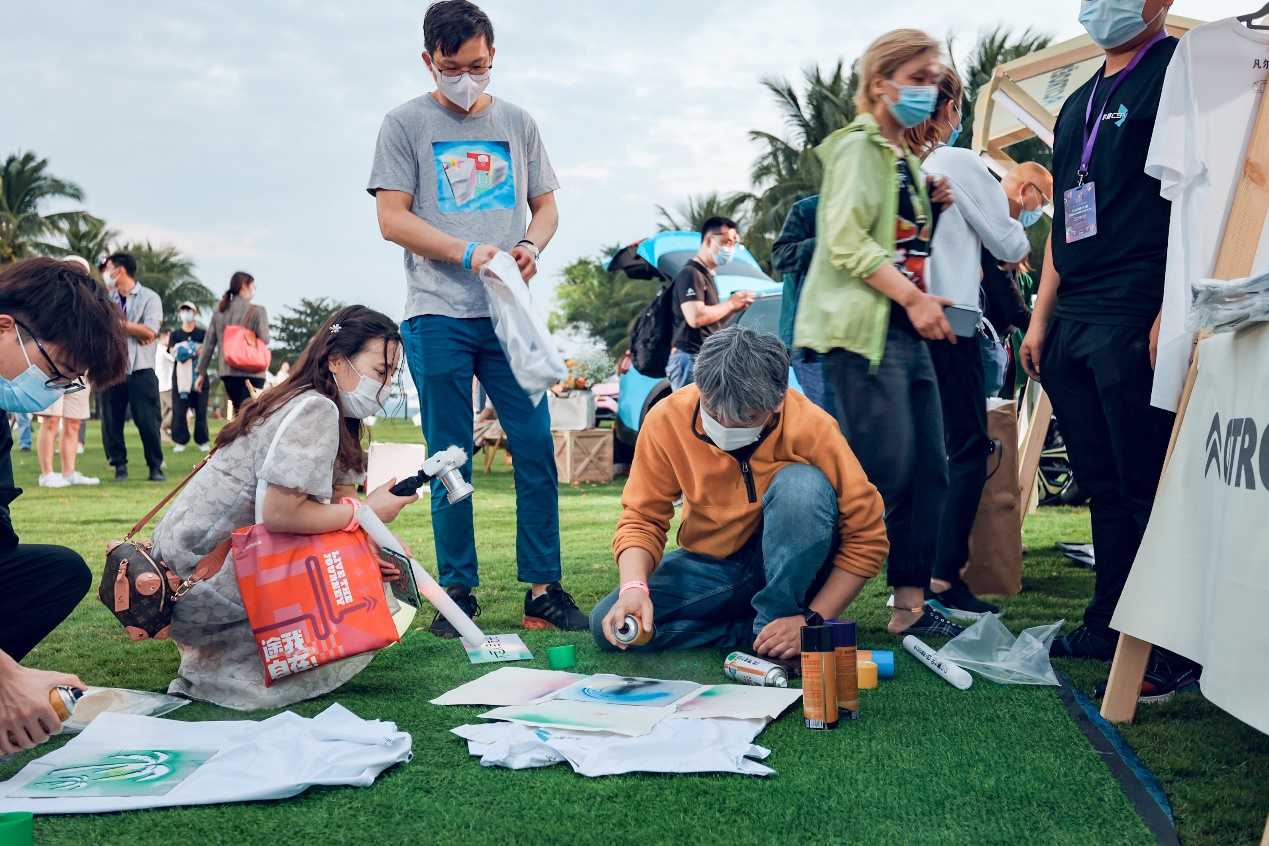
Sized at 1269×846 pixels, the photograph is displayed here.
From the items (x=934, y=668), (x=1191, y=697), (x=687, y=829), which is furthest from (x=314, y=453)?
(x=1191, y=697)

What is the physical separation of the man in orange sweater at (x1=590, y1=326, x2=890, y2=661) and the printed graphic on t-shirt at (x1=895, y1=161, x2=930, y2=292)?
2.01 feet

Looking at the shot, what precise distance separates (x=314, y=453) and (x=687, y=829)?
1473 millimetres

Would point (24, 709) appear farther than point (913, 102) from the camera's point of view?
No

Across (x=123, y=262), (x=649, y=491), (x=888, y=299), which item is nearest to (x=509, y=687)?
(x=649, y=491)

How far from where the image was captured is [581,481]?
1024 cm

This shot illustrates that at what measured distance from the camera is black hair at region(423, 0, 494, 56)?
3453 mm

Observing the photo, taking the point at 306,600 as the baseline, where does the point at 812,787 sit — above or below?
below

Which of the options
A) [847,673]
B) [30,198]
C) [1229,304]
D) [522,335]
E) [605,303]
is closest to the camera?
[1229,304]

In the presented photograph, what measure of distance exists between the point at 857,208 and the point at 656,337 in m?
4.15

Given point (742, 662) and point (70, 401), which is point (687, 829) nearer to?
point (742, 662)

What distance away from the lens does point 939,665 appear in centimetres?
285

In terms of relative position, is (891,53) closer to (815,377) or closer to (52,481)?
(815,377)

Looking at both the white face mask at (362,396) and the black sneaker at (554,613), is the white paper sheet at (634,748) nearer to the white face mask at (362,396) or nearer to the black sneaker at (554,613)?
the white face mask at (362,396)

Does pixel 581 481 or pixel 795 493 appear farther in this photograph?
pixel 581 481
